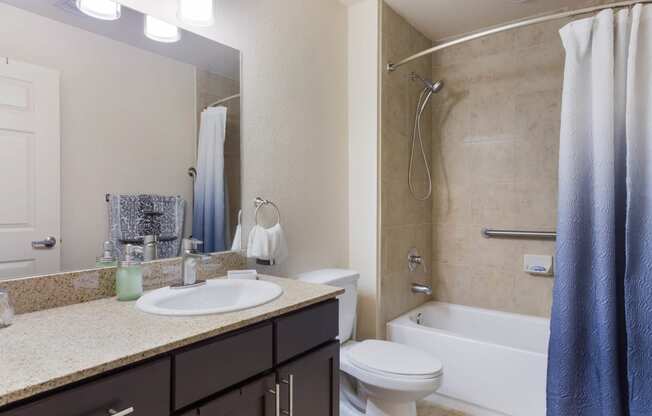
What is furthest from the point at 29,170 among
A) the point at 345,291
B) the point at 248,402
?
the point at 345,291

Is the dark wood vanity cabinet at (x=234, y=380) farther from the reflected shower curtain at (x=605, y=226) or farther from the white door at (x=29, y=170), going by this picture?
the reflected shower curtain at (x=605, y=226)

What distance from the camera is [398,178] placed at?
2.48m

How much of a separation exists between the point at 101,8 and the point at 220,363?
1188mm

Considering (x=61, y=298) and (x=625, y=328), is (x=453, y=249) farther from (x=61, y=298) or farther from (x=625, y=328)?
(x=61, y=298)

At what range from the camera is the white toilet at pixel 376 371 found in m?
1.61

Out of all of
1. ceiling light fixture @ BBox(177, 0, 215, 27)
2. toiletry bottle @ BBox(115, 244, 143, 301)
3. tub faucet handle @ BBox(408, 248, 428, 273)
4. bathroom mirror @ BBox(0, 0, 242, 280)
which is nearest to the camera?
bathroom mirror @ BBox(0, 0, 242, 280)

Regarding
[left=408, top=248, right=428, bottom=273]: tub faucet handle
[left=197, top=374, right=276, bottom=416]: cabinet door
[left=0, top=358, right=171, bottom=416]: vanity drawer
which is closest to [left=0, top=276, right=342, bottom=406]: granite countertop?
[left=0, top=358, right=171, bottom=416]: vanity drawer

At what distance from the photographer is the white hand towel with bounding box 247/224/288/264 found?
167cm

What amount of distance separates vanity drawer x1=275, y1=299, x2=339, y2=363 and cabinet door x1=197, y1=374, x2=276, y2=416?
0.08 m

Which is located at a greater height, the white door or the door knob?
the white door

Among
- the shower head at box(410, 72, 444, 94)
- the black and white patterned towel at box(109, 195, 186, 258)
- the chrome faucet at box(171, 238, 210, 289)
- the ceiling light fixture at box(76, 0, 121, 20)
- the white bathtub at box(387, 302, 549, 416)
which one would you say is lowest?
the white bathtub at box(387, 302, 549, 416)

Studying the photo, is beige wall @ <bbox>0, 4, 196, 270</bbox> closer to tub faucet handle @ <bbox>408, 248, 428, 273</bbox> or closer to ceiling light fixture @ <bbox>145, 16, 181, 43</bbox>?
ceiling light fixture @ <bbox>145, 16, 181, 43</bbox>

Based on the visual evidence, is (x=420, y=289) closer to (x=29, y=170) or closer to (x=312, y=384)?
(x=312, y=384)

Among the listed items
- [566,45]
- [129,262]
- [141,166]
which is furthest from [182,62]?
[566,45]
